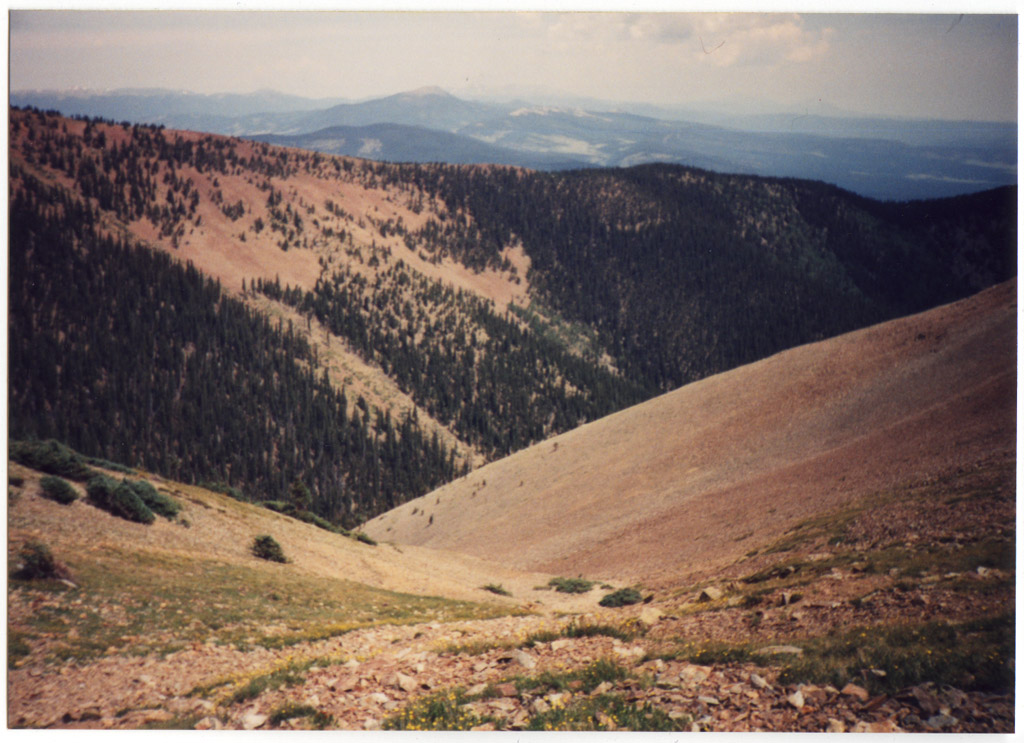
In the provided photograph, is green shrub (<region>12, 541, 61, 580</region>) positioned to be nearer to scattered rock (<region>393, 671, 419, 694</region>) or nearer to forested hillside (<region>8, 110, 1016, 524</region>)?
forested hillside (<region>8, 110, 1016, 524</region>)

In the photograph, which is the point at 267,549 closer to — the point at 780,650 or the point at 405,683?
the point at 405,683

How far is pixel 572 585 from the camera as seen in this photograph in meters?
24.3

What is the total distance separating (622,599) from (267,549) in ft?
44.1

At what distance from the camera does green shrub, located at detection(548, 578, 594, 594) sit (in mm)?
23823

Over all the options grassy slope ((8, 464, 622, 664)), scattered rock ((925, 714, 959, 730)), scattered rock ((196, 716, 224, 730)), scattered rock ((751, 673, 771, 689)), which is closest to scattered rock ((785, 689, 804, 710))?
scattered rock ((751, 673, 771, 689))

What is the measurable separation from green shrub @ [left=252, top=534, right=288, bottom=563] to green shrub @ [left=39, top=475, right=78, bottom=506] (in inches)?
252

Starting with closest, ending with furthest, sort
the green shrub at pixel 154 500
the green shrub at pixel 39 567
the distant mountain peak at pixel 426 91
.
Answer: the green shrub at pixel 39 567 → the green shrub at pixel 154 500 → the distant mountain peak at pixel 426 91

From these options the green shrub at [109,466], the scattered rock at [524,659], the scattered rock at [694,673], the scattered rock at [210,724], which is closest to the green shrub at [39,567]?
the scattered rock at [210,724]

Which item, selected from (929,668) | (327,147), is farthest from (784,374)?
(327,147)

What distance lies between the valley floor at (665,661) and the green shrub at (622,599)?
2417mm

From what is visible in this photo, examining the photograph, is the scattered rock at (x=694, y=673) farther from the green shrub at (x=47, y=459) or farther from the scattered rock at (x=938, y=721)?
the green shrub at (x=47, y=459)

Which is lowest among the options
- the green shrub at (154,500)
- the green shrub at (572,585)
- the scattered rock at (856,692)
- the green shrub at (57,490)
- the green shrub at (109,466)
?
the green shrub at (572,585)

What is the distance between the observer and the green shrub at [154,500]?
915 inches

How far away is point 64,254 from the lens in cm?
9100
